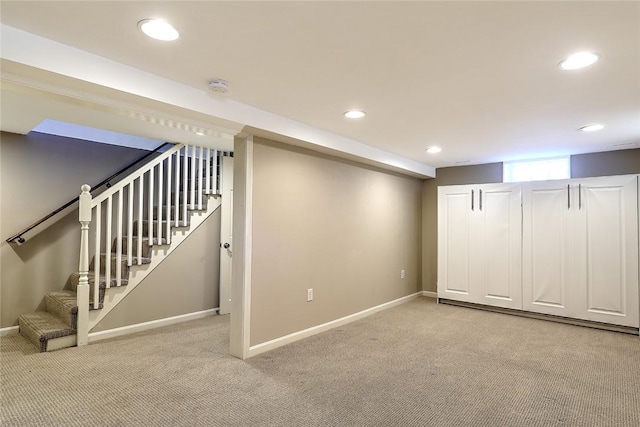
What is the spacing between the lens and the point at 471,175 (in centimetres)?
552

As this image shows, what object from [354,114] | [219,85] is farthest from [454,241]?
[219,85]

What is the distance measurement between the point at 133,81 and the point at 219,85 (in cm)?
52

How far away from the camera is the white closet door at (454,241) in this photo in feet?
16.9

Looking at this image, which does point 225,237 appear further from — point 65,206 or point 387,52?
point 387,52

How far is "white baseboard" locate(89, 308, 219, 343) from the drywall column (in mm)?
1358

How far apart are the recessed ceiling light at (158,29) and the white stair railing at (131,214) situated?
7.62ft

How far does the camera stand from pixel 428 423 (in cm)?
215

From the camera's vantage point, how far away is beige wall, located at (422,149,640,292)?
4359 millimetres

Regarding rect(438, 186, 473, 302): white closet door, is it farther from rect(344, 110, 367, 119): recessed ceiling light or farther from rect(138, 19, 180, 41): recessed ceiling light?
rect(138, 19, 180, 41): recessed ceiling light

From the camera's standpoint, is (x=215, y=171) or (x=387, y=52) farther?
(x=215, y=171)

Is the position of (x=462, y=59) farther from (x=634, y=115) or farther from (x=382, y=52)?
(x=634, y=115)

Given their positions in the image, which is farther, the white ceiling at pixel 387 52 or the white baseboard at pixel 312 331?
the white baseboard at pixel 312 331

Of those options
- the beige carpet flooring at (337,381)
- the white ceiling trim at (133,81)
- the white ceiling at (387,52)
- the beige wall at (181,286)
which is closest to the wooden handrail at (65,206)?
the beige carpet flooring at (337,381)

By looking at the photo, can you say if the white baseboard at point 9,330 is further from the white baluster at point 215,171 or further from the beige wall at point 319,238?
the beige wall at point 319,238
